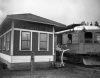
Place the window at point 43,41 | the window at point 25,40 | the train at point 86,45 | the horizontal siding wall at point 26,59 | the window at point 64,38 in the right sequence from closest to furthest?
the horizontal siding wall at point 26,59 < the window at point 25,40 < the window at point 43,41 < the train at point 86,45 < the window at point 64,38

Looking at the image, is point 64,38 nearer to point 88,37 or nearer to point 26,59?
point 88,37

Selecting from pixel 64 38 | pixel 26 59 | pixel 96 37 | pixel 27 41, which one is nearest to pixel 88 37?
pixel 96 37

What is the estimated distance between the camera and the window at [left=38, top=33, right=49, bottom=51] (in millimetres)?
11047

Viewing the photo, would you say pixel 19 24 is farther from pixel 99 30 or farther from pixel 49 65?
pixel 99 30

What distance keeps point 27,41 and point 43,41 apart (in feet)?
4.81

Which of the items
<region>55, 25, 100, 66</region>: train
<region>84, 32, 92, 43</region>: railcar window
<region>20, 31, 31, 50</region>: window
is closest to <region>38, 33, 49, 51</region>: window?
<region>20, 31, 31, 50</region>: window

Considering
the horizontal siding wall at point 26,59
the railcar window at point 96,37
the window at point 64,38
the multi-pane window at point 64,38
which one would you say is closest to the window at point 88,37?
the railcar window at point 96,37

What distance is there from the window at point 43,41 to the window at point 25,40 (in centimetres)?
101

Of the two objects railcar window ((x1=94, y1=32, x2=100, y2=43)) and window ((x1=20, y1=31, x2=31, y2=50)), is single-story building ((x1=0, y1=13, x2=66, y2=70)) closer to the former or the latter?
window ((x1=20, y1=31, x2=31, y2=50))

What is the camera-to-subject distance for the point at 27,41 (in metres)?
10.4

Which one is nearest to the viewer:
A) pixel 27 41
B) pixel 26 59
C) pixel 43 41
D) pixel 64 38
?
pixel 26 59

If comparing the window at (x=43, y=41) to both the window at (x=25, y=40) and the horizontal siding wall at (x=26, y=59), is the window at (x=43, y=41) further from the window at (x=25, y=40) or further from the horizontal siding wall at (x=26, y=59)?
the window at (x=25, y=40)

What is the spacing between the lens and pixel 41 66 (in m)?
10.9

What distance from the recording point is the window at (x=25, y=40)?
401 inches
